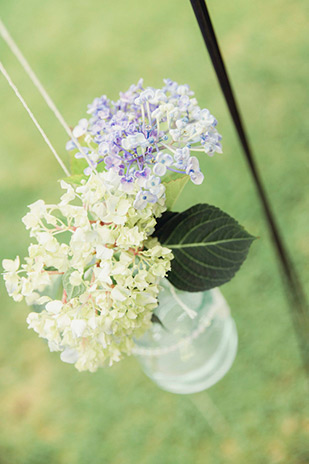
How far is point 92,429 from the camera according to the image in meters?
1.63

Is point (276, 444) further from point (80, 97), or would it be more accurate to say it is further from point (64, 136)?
point (80, 97)

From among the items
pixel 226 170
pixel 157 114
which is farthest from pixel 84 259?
pixel 226 170

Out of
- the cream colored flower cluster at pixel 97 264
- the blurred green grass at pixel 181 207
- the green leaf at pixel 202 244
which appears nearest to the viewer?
the cream colored flower cluster at pixel 97 264

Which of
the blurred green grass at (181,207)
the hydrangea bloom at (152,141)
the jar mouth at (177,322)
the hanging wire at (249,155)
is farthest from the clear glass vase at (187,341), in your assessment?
the blurred green grass at (181,207)

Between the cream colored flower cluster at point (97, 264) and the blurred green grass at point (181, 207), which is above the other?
the blurred green grass at point (181, 207)

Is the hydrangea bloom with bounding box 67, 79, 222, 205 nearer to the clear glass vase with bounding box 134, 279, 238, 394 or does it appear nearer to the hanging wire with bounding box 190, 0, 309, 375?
the hanging wire with bounding box 190, 0, 309, 375

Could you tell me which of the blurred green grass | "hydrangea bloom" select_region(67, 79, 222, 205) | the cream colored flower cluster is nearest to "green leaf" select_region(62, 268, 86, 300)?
the cream colored flower cluster

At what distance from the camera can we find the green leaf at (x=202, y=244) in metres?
0.73

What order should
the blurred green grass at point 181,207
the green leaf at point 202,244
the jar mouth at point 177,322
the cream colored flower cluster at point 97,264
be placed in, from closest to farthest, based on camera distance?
1. the cream colored flower cluster at point 97,264
2. the green leaf at point 202,244
3. the jar mouth at point 177,322
4. the blurred green grass at point 181,207

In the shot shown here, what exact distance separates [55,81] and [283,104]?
118 cm

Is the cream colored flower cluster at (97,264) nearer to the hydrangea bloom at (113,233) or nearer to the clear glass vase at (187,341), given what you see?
the hydrangea bloom at (113,233)

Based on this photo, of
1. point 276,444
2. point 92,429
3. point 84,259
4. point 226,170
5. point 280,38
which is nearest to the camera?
point 84,259

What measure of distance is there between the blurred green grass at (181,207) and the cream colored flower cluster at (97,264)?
3.34 feet

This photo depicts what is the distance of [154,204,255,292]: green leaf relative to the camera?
73cm
